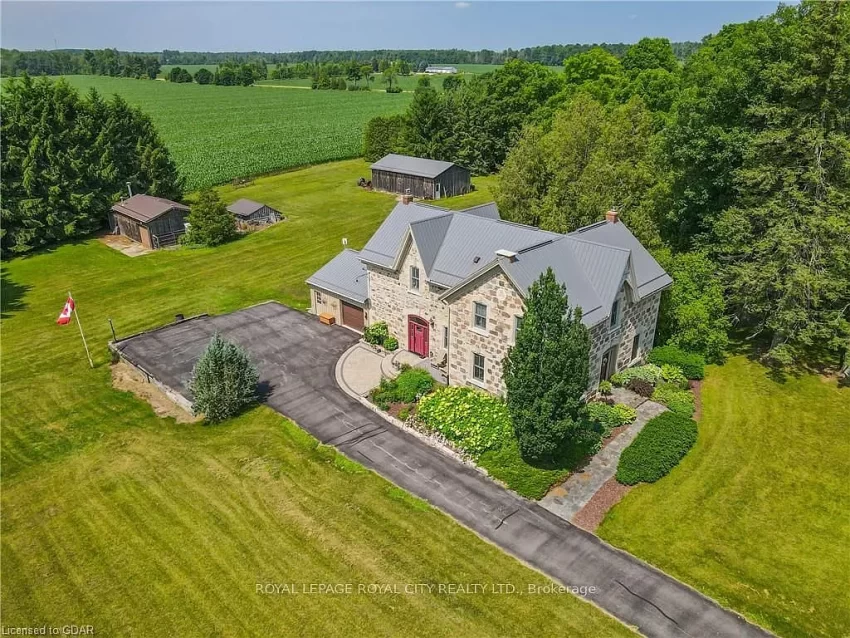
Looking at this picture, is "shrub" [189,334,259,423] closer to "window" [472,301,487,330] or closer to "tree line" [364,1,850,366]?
"window" [472,301,487,330]

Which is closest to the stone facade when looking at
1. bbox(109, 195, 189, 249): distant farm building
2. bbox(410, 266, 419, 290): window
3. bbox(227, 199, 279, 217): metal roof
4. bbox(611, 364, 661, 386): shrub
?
bbox(410, 266, 419, 290): window

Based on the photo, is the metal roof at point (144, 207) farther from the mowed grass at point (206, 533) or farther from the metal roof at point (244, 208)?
the mowed grass at point (206, 533)

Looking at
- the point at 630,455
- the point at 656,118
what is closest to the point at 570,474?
the point at 630,455

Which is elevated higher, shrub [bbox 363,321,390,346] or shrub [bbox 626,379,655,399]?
shrub [bbox 363,321,390,346]

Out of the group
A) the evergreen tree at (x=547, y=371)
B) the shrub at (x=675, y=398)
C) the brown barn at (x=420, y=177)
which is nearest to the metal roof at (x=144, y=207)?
the brown barn at (x=420, y=177)

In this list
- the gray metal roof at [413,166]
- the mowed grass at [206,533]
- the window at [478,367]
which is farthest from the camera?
the gray metal roof at [413,166]

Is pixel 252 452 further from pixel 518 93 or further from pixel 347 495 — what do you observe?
pixel 518 93
